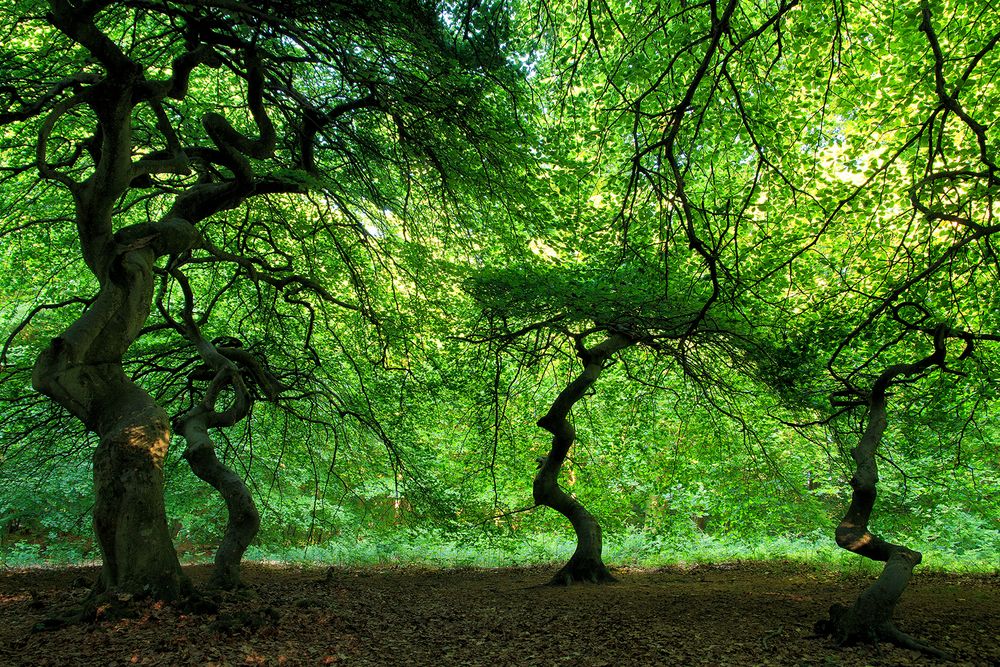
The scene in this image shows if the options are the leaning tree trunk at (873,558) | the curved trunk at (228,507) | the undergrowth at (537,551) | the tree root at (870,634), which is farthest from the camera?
the undergrowth at (537,551)

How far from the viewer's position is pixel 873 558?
4941 mm

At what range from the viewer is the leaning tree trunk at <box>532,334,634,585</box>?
8648 mm

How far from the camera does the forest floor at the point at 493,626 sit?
4.27m

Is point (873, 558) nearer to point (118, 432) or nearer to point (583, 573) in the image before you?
point (583, 573)

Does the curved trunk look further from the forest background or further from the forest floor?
the forest floor

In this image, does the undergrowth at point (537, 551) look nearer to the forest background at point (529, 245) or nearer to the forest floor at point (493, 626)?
the forest background at point (529, 245)

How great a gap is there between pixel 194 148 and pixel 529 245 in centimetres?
469

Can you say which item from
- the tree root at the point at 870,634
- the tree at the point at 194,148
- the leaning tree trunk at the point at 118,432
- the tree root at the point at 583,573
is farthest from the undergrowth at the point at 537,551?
the leaning tree trunk at the point at 118,432

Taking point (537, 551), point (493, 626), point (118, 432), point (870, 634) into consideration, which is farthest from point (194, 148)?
point (537, 551)

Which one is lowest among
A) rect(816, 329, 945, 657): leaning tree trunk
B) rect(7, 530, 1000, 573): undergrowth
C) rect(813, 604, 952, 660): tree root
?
rect(7, 530, 1000, 573): undergrowth

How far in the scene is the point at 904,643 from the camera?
4648mm

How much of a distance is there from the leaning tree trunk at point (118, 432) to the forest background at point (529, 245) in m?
0.07

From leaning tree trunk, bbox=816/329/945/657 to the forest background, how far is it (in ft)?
0.29

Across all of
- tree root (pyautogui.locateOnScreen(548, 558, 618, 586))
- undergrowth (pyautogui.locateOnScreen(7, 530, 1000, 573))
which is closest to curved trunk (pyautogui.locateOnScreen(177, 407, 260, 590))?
tree root (pyautogui.locateOnScreen(548, 558, 618, 586))
